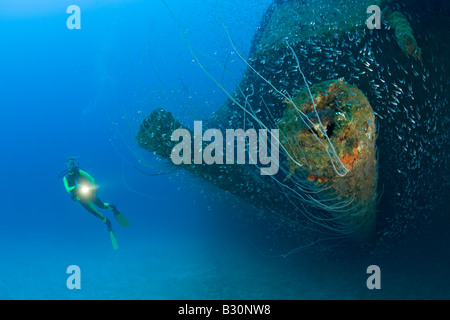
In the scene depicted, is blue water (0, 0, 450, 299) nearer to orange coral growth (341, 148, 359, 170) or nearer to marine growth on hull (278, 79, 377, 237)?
marine growth on hull (278, 79, 377, 237)

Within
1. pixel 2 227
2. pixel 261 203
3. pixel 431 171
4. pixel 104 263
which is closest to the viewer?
pixel 431 171

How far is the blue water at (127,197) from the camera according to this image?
24.3 ft

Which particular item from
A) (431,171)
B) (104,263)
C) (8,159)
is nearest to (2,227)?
(8,159)

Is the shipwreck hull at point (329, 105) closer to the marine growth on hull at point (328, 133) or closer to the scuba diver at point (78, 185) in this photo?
the marine growth on hull at point (328, 133)

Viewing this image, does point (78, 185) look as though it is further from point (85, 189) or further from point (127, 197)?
point (127, 197)

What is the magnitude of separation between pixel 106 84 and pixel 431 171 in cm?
10104

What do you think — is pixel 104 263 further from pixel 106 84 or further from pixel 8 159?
pixel 106 84

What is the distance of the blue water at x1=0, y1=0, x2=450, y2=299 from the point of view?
7.39 m

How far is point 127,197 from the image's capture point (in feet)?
178

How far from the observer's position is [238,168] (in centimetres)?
645

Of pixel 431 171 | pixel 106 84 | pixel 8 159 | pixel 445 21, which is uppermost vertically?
pixel 106 84

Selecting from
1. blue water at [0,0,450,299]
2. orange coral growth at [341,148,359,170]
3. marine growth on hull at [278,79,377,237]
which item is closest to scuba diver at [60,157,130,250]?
blue water at [0,0,450,299]

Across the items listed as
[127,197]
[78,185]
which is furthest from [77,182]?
[127,197]

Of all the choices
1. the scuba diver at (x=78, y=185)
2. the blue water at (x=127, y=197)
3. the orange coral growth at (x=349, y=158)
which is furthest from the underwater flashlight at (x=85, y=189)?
the orange coral growth at (x=349, y=158)
